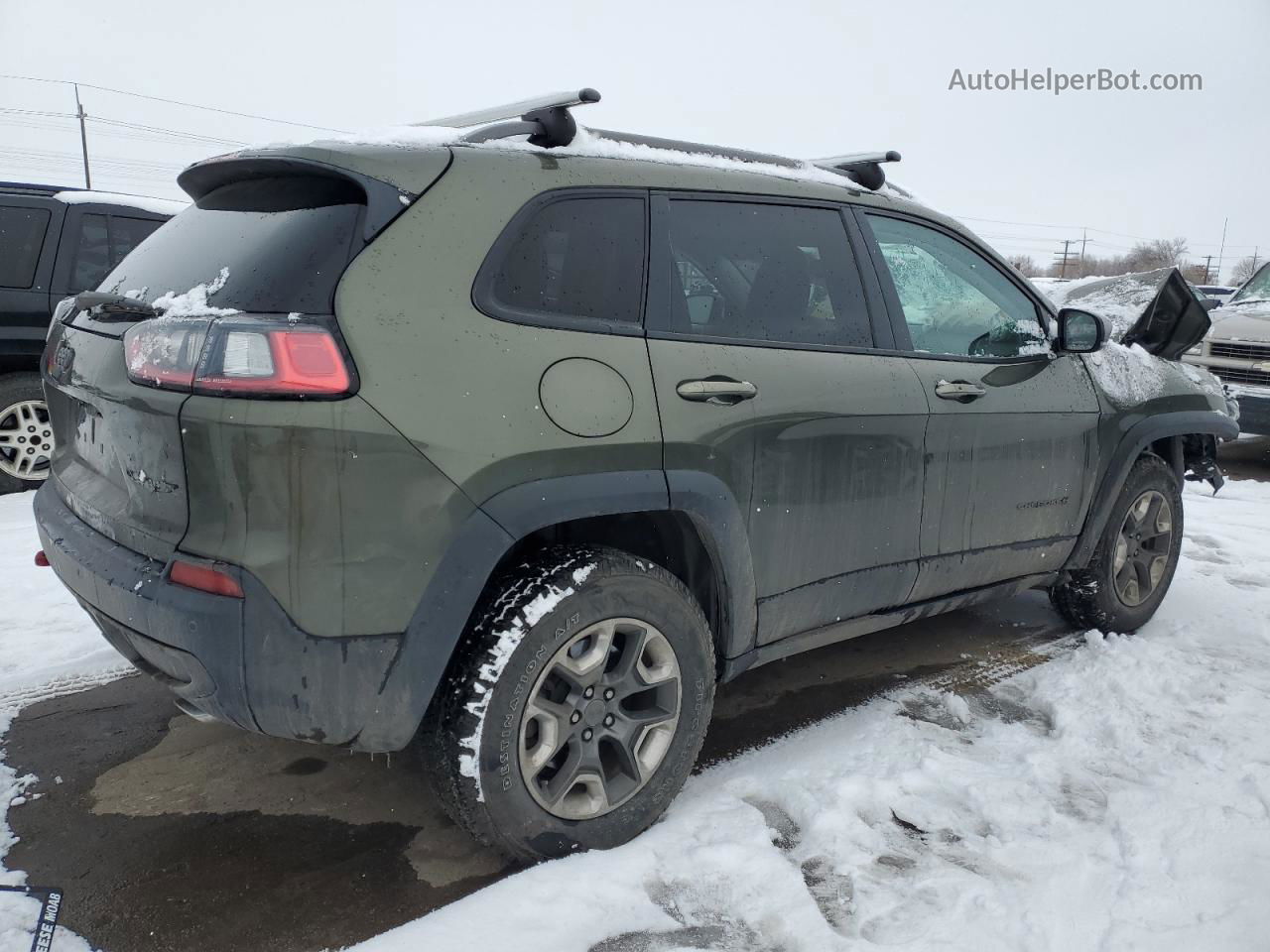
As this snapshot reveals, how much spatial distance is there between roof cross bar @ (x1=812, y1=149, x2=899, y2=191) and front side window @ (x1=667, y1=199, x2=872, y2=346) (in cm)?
42

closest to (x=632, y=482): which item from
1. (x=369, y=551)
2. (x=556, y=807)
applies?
(x=369, y=551)

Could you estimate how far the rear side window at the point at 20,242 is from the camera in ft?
19.5

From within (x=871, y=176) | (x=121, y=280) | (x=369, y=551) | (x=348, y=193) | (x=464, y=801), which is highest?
(x=871, y=176)

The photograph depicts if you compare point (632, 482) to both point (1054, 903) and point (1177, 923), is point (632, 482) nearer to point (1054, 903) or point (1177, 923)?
point (1054, 903)

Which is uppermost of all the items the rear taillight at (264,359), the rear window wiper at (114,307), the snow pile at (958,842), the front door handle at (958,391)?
the rear window wiper at (114,307)

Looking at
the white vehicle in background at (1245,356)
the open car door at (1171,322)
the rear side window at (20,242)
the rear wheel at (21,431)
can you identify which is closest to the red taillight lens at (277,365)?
the open car door at (1171,322)

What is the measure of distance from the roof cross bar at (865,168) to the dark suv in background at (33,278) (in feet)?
14.9

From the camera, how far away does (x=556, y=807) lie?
7.61 feet

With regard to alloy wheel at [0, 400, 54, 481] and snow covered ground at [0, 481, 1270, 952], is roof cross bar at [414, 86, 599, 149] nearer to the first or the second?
snow covered ground at [0, 481, 1270, 952]

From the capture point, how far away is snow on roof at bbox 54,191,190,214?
6.24m

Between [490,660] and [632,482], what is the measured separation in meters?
0.55

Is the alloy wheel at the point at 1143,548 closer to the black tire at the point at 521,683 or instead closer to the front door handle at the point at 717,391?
the front door handle at the point at 717,391

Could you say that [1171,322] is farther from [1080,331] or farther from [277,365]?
[277,365]

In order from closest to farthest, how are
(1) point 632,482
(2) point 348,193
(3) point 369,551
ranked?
(3) point 369,551, (2) point 348,193, (1) point 632,482
